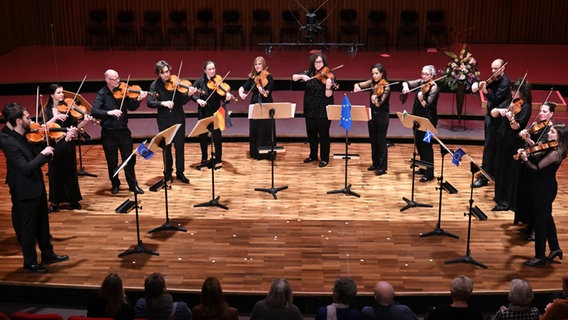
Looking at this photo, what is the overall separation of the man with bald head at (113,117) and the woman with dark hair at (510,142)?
151 inches

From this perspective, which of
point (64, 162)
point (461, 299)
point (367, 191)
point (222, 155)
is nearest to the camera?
point (461, 299)

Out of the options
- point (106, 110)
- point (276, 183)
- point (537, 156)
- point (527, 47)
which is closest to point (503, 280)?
point (537, 156)

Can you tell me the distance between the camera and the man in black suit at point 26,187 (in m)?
5.80

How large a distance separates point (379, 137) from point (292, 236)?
2270 mm

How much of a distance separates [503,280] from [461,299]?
5.12 ft

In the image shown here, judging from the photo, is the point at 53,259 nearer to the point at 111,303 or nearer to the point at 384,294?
the point at 111,303

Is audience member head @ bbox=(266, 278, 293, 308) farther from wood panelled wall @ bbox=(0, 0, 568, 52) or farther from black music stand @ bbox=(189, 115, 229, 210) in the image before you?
wood panelled wall @ bbox=(0, 0, 568, 52)

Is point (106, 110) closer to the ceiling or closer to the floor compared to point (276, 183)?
closer to the ceiling

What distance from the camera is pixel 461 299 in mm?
4559

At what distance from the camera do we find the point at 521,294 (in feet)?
15.0

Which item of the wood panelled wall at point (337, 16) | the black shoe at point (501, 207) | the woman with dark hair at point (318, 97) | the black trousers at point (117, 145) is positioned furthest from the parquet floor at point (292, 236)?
the wood panelled wall at point (337, 16)

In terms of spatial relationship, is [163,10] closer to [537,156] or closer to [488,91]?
[488,91]

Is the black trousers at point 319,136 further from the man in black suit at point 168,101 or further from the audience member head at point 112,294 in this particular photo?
the audience member head at point 112,294

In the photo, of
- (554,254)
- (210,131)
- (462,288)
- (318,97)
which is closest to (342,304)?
(462,288)
